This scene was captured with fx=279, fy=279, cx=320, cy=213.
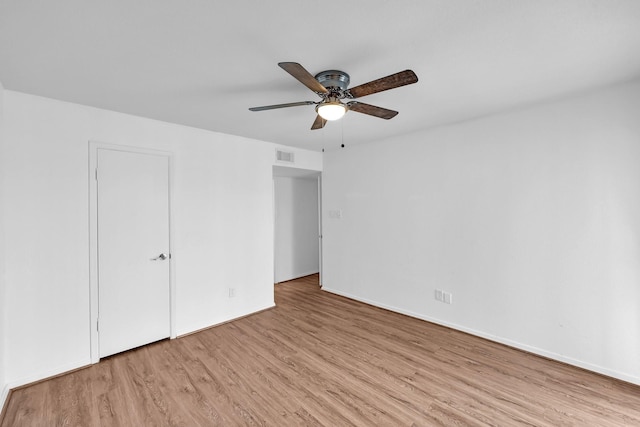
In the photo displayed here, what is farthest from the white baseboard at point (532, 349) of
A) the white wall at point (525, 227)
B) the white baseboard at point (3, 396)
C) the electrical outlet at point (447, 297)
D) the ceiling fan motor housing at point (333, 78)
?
the white baseboard at point (3, 396)

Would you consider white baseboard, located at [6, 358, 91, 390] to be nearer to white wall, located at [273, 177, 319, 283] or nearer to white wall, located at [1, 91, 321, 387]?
white wall, located at [1, 91, 321, 387]

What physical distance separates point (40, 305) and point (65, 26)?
2.26m

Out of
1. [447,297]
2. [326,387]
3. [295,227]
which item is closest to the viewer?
[326,387]

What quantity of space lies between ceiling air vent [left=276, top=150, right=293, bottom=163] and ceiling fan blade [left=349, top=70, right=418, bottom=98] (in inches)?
95.8

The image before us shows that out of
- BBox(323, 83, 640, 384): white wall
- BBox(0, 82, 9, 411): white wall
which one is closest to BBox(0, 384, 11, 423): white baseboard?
BBox(0, 82, 9, 411): white wall

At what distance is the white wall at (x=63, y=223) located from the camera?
2.31m

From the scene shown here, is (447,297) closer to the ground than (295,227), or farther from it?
closer to the ground

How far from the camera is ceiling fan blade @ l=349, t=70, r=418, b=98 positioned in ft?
5.22

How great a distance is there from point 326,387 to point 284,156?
3.12m

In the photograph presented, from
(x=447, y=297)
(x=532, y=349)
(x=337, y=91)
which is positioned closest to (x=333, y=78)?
(x=337, y=91)

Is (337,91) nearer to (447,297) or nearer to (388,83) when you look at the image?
(388,83)

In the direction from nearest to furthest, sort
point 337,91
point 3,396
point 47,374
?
1. point 337,91
2. point 3,396
3. point 47,374

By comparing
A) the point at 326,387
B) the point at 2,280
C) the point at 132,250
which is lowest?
the point at 326,387

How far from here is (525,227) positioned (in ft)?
9.39
